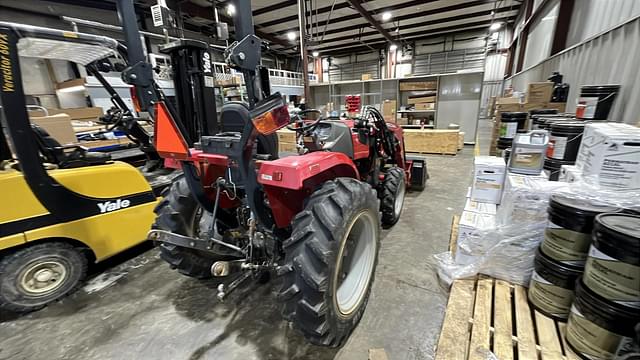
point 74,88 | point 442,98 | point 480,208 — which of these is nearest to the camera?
point 480,208

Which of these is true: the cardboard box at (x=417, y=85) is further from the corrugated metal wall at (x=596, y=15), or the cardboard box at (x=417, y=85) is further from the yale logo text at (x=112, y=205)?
the yale logo text at (x=112, y=205)

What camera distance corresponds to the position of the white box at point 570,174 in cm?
161

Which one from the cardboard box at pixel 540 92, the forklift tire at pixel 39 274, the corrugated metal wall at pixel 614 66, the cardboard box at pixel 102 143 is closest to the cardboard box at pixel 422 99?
the corrugated metal wall at pixel 614 66

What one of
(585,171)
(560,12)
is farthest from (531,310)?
(560,12)

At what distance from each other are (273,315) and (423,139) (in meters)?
6.47

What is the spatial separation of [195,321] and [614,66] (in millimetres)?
5238

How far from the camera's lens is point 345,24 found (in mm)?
11578

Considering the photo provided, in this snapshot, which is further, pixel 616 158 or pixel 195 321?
pixel 195 321

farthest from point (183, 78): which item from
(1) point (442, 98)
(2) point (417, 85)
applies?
(2) point (417, 85)

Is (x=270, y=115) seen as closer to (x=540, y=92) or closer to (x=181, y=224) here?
(x=181, y=224)

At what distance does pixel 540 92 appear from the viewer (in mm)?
4512

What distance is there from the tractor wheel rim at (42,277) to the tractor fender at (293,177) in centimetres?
190

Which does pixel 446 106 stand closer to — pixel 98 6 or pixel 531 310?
pixel 531 310

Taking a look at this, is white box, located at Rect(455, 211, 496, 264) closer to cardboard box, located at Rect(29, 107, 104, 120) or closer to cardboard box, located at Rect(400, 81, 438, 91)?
cardboard box, located at Rect(29, 107, 104, 120)
